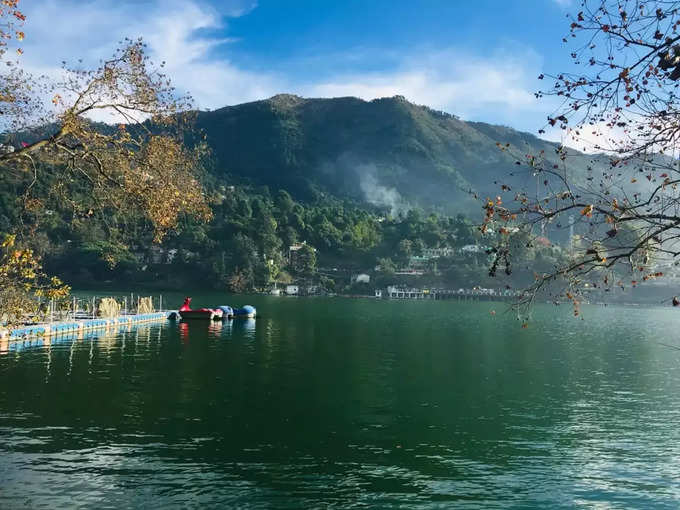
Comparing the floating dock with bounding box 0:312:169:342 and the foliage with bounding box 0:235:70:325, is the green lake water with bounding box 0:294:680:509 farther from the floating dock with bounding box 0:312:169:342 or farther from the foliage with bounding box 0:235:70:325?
the foliage with bounding box 0:235:70:325

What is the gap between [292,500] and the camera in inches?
625

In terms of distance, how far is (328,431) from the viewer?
22.9 meters

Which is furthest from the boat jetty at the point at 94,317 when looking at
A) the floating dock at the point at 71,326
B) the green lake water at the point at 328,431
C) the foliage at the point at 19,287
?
the foliage at the point at 19,287

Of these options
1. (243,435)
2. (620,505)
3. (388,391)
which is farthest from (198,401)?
(620,505)

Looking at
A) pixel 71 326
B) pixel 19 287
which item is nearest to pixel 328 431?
pixel 19 287

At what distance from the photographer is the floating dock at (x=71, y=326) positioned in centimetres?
4700

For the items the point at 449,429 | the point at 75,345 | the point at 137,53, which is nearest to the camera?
the point at 137,53

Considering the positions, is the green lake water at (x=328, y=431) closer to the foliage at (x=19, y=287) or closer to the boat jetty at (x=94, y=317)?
the foliage at (x=19, y=287)

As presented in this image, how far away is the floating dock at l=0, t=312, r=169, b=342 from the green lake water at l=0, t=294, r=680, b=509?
3.62m

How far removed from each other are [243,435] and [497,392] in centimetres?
1585

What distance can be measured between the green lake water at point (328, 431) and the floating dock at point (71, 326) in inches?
142

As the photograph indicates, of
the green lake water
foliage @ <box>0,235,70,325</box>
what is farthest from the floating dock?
foliage @ <box>0,235,70,325</box>

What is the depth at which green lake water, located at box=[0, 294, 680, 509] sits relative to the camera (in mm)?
16562

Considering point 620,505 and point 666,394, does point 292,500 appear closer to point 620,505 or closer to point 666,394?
point 620,505
